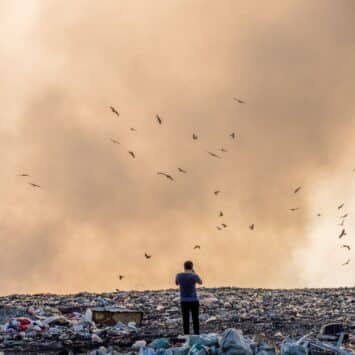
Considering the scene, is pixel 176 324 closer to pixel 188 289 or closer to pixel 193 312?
pixel 193 312

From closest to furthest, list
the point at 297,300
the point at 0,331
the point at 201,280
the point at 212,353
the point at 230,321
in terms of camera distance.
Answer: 1. the point at 212,353
2. the point at 201,280
3. the point at 0,331
4. the point at 230,321
5. the point at 297,300

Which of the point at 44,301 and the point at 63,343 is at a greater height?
the point at 44,301

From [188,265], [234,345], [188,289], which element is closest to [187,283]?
[188,289]

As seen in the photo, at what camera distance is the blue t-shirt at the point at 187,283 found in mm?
16844

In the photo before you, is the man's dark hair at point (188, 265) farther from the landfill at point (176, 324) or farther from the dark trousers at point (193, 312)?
the landfill at point (176, 324)

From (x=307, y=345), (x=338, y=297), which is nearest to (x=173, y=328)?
(x=307, y=345)

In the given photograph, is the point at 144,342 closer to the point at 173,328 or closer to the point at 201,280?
the point at 201,280

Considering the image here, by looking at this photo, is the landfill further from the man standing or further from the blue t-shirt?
the blue t-shirt

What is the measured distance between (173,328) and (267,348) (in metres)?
6.36

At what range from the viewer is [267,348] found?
13.7 metres

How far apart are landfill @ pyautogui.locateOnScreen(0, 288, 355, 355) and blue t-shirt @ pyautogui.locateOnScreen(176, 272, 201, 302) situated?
97cm

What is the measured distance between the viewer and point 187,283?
16875mm

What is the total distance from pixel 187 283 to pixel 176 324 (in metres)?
4.05

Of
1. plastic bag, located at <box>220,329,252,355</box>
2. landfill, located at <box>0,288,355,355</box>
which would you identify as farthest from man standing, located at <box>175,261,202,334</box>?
plastic bag, located at <box>220,329,252,355</box>
